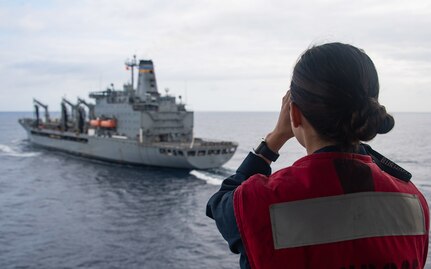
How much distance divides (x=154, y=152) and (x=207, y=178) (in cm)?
618

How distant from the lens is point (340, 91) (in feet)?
5.17

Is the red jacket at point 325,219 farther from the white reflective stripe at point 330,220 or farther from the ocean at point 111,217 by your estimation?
the ocean at point 111,217

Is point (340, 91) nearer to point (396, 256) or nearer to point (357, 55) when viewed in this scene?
point (357, 55)

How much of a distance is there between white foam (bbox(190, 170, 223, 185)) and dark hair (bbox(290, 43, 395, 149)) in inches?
1046

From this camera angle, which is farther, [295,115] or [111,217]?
[111,217]

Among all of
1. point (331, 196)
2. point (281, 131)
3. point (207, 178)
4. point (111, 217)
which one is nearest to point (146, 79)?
point (207, 178)

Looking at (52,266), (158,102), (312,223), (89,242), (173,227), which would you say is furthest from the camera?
(158,102)

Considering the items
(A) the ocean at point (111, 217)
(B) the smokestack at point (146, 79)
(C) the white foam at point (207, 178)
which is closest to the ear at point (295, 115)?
(A) the ocean at point (111, 217)

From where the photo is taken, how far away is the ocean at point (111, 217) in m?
15.5

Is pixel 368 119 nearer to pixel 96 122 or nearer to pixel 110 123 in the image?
pixel 110 123

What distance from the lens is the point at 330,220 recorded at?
→ 1.48 metres

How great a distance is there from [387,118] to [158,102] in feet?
130

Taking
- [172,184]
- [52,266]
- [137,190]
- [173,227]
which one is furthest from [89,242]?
[172,184]

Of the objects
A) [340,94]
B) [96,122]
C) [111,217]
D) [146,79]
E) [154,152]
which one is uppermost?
[146,79]
